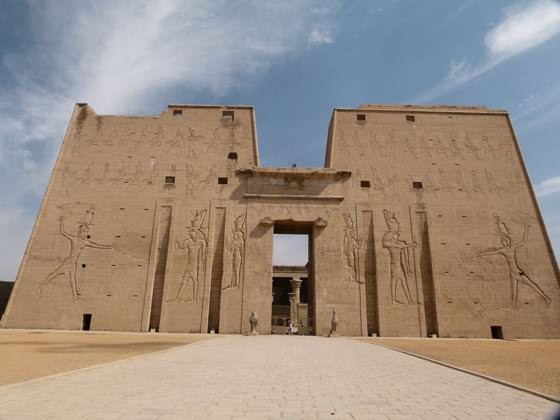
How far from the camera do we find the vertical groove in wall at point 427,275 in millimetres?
16781

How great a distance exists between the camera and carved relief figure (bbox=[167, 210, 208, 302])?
655 inches

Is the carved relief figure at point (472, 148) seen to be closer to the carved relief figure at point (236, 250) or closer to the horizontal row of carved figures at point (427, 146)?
the horizontal row of carved figures at point (427, 146)

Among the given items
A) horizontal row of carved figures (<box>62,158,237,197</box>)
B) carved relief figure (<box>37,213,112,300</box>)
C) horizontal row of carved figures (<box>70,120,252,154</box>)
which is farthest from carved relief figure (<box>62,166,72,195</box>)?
carved relief figure (<box>37,213,112,300</box>)

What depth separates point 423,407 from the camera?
3590mm

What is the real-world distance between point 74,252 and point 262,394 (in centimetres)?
1647

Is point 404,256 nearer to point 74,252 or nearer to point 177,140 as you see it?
point 177,140

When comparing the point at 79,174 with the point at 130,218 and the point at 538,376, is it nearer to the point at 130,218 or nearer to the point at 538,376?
the point at 130,218

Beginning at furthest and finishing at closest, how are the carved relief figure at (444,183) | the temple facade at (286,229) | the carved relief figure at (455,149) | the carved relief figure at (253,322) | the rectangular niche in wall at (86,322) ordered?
1. the carved relief figure at (455,149)
2. the carved relief figure at (444,183)
3. the temple facade at (286,229)
4. the rectangular niche in wall at (86,322)
5. the carved relief figure at (253,322)

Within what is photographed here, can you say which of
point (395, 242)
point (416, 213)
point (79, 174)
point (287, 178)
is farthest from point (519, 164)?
point (79, 174)

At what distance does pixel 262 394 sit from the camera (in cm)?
400

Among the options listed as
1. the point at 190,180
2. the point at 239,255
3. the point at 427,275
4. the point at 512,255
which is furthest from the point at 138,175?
the point at 512,255

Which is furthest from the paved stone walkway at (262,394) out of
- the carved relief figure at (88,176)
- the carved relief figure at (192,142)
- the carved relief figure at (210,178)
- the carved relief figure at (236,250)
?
the carved relief figure at (88,176)

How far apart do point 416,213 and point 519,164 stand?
7.21 metres

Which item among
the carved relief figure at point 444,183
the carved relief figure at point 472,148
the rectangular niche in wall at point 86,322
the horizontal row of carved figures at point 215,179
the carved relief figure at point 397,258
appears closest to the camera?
the rectangular niche in wall at point 86,322
